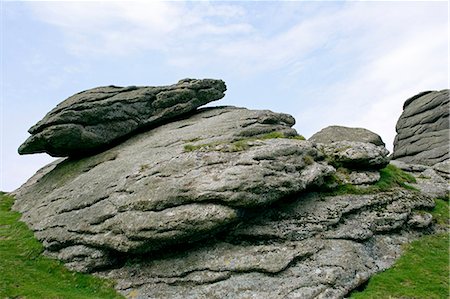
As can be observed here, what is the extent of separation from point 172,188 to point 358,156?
51.7 ft

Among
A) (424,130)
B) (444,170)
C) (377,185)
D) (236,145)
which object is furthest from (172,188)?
(424,130)

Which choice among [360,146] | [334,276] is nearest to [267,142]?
[360,146]

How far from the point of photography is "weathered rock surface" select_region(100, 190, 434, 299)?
2370 centimetres

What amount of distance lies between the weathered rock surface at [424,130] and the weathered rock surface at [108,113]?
124ft

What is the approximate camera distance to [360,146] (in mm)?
34969

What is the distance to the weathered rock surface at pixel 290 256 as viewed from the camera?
77.8ft

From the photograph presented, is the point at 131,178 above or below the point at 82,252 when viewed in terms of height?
above

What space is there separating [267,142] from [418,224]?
12.4 m

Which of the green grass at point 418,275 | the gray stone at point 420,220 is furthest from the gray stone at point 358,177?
the green grass at point 418,275

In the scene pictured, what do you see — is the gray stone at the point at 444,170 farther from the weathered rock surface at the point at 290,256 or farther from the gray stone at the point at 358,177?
the weathered rock surface at the point at 290,256

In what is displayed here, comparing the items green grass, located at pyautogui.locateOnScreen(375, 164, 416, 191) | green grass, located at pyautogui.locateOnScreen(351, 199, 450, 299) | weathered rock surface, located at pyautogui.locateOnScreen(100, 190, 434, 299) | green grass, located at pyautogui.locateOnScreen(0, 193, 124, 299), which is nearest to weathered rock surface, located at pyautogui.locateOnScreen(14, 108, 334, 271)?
green grass, located at pyautogui.locateOnScreen(0, 193, 124, 299)

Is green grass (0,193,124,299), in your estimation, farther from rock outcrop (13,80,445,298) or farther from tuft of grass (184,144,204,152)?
tuft of grass (184,144,204,152)

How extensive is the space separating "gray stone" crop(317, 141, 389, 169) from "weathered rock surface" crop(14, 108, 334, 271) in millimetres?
2054

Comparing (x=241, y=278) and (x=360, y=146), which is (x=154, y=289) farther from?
(x=360, y=146)
